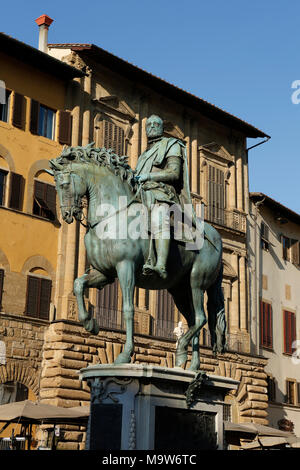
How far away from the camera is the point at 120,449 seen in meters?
7.62

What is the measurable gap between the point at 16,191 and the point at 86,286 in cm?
1317

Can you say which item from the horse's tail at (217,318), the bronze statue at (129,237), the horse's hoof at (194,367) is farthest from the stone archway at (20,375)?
the horse's hoof at (194,367)

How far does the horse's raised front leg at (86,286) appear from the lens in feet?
27.7

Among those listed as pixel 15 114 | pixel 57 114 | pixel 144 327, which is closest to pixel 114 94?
pixel 57 114

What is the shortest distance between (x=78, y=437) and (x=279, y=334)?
1256 cm

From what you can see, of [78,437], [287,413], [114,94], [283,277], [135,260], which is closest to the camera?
[135,260]

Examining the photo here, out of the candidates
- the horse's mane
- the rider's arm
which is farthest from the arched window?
the horse's mane

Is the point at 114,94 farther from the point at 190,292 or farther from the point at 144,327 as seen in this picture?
the point at 190,292

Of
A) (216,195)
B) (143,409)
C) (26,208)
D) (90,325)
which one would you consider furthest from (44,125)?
(143,409)

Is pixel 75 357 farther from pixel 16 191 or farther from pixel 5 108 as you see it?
Answer: pixel 5 108

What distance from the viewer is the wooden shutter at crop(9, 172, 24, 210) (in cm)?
2106

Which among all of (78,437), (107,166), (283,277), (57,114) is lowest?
(78,437)

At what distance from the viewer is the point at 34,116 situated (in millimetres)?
22250
